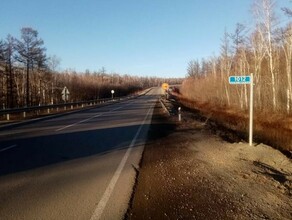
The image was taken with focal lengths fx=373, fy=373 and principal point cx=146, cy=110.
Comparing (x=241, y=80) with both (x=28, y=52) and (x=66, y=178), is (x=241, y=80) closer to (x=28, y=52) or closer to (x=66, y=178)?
(x=66, y=178)

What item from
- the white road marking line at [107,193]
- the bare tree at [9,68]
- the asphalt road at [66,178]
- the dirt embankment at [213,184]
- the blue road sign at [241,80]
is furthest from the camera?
the bare tree at [9,68]

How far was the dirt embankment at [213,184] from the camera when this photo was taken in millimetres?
6234

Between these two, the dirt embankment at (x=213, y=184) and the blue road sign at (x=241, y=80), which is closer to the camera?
the dirt embankment at (x=213, y=184)

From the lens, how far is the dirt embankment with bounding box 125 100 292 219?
20.5 ft

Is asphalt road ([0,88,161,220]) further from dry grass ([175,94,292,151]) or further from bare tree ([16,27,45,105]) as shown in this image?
bare tree ([16,27,45,105])

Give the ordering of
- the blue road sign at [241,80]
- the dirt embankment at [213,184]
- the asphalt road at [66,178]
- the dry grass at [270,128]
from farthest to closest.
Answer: the dry grass at [270,128] → the blue road sign at [241,80] → the dirt embankment at [213,184] → the asphalt road at [66,178]

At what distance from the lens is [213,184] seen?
8.16 meters

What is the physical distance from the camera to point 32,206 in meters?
6.29

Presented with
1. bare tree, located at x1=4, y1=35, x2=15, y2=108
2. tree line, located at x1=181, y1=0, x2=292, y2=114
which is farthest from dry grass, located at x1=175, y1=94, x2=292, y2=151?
bare tree, located at x1=4, y1=35, x2=15, y2=108

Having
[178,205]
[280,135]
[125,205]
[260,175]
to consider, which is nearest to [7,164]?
[125,205]

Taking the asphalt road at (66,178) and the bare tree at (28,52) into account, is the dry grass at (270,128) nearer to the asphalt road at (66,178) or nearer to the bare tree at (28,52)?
the asphalt road at (66,178)

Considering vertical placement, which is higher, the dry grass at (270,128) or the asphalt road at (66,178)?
the asphalt road at (66,178)

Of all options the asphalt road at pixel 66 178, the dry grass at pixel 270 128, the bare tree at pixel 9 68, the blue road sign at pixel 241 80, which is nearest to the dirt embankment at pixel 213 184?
the asphalt road at pixel 66 178

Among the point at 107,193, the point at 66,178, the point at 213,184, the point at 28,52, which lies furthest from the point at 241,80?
the point at 28,52
